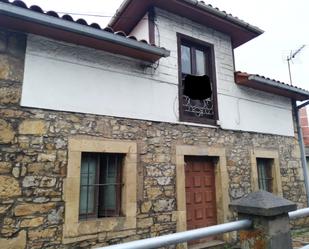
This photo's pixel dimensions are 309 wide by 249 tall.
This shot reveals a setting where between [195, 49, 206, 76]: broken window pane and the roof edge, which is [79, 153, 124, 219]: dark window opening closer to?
[195, 49, 206, 76]: broken window pane

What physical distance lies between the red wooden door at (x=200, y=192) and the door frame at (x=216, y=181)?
0.43ft

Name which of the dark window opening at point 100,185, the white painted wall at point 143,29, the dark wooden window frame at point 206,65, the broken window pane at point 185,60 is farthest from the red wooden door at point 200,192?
the white painted wall at point 143,29

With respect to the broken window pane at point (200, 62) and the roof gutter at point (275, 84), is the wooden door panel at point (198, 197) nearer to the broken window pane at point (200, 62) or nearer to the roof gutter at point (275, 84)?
the broken window pane at point (200, 62)

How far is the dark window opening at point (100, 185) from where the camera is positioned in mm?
4547

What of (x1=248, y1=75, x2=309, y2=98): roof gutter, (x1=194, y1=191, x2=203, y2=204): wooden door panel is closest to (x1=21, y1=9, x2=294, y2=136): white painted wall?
(x1=248, y1=75, x2=309, y2=98): roof gutter

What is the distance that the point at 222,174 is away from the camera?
607 centimetres

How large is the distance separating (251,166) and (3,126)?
213 inches

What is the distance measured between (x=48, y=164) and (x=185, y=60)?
3843 mm

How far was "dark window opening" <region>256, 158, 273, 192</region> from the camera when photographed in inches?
285

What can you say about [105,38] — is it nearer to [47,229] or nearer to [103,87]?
[103,87]

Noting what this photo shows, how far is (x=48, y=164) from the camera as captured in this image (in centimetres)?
413

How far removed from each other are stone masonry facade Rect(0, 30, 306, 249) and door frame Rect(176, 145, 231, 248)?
0.12 m

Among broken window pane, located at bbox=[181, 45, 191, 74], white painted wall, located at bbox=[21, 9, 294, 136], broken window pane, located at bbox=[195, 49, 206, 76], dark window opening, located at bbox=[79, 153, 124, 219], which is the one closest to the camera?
white painted wall, located at bbox=[21, 9, 294, 136]

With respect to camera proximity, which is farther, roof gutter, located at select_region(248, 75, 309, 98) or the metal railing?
roof gutter, located at select_region(248, 75, 309, 98)
